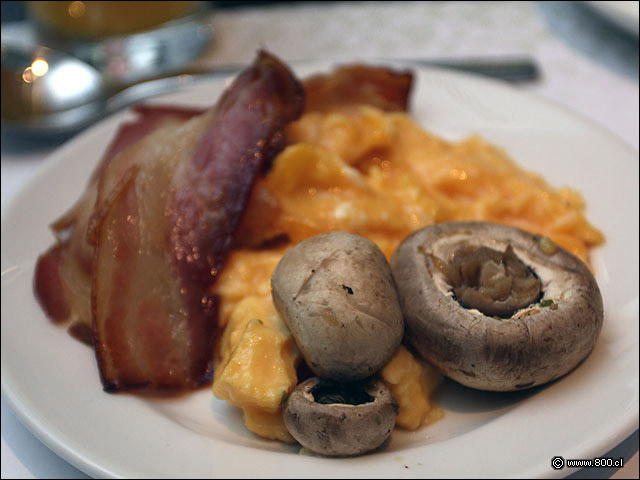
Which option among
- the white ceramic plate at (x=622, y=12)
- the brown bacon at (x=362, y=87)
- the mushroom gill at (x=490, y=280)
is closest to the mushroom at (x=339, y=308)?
the mushroom gill at (x=490, y=280)

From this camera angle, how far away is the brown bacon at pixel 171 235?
1466 millimetres

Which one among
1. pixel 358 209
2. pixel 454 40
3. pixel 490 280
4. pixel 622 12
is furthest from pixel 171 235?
pixel 454 40

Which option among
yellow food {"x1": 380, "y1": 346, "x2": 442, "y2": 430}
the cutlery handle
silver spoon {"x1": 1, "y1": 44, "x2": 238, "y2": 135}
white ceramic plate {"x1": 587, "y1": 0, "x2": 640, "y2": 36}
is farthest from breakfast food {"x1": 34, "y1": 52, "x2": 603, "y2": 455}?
the cutlery handle

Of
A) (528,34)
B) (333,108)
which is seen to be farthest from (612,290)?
(528,34)

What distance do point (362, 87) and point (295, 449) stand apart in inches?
48.0

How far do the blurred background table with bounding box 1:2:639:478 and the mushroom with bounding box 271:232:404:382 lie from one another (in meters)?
1.12

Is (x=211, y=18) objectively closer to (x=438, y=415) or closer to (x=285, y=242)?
(x=285, y=242)

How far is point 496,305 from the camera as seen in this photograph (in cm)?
131

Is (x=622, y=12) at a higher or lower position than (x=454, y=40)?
higher

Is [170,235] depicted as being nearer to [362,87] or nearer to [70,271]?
[70,271]

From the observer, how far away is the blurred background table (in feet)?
7.84

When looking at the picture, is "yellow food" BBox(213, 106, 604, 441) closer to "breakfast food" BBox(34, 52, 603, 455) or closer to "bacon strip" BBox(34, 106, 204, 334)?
"breakfast food" BBox(34, 52, 603, 455)

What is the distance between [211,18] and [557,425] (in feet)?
8.95

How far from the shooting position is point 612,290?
60.4 inches
